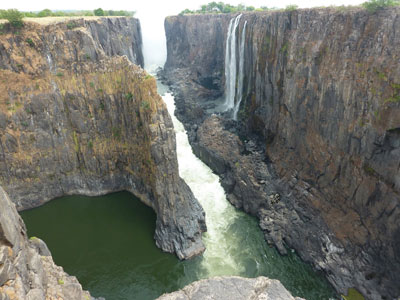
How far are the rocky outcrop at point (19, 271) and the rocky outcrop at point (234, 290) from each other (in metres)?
5.90

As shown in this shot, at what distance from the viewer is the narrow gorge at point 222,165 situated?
26391 millimetres

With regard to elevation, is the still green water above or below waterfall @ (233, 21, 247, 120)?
below

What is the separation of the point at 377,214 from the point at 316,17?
22053 millimetres

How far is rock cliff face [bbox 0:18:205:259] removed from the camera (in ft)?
104

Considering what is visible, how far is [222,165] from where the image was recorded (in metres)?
42.5

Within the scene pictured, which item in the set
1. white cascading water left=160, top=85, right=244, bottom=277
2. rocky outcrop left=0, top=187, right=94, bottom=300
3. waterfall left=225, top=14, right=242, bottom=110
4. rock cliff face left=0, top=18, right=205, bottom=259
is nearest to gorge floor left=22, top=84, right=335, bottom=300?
white cascading water left=160, top=85, right=244, bottom=277

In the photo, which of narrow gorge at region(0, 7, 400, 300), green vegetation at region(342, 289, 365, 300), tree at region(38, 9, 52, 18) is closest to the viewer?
green vegetation at region(342, 289, 365, 300)

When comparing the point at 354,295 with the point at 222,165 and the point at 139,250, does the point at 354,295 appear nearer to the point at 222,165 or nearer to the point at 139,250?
the point at 139,250

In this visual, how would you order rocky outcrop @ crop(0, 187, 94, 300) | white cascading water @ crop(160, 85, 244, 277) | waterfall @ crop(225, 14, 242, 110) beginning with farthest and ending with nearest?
waterfall @ crop(225, 14, 242, 110) < white cascading water @ crop(160, 85, 244, 277) < rocky outcrop @ crop(0, 187, 94, 300)

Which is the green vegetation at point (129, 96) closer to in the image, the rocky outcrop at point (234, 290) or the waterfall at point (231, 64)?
the waterfall at point (231, 64)

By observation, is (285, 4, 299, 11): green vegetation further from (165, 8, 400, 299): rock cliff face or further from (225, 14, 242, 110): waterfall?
(225, 14, 242, 110): waterfall

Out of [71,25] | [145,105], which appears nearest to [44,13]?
[71,25]

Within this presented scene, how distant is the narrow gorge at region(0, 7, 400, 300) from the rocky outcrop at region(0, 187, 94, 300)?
9.64 metres

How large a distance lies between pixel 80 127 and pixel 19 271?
27478 millimetres
